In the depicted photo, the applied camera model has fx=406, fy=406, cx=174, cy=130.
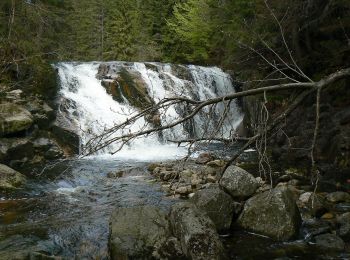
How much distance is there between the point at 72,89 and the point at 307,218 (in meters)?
13.4

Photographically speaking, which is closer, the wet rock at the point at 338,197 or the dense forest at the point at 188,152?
the dense forest at the point at 188,152

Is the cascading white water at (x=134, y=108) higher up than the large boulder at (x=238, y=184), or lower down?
higher up

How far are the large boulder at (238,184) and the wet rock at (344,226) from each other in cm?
174

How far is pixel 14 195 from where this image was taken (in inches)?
375

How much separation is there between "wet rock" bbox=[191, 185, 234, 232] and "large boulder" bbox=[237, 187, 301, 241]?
274mm

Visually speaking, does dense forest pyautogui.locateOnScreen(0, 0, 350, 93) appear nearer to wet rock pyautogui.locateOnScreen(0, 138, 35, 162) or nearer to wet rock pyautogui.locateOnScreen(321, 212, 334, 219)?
wet rock pyautogui.locateOnScreen(0, 138, 35, 162)

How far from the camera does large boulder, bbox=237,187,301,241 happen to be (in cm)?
681

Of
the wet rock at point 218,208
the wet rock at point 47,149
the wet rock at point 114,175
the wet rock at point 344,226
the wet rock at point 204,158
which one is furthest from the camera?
the wet rock at point 47,149

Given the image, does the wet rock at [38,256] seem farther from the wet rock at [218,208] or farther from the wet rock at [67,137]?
the wet rock at [67,137]

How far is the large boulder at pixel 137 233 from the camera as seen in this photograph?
5.93m

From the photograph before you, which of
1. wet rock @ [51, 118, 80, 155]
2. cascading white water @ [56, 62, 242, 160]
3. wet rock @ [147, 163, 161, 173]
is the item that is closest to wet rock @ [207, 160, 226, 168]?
cascading white water @ [56, 62, 242, 160]

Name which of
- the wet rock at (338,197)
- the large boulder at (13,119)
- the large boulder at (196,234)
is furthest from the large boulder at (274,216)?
the large boulder at (13,119)

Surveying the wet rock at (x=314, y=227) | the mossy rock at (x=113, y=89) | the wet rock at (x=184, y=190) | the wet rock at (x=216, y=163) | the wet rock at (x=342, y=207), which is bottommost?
the wet rock at (x=314, y=227)

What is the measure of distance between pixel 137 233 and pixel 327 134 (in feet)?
21.6
